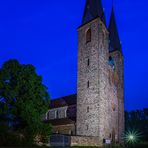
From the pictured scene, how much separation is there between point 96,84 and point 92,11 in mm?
13496

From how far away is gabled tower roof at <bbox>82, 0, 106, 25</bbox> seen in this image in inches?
2071

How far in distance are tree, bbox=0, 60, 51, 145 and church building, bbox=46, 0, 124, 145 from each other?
1056 cm

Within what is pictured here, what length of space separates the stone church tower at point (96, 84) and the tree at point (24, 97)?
12.5 m

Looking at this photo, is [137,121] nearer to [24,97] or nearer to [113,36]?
[113,36]

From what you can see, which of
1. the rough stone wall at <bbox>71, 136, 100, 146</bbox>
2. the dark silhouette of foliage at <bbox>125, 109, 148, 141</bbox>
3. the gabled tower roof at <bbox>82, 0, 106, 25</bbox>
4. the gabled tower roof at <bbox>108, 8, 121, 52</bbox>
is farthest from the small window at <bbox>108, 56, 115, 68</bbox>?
the dark silhouette of foliage at <bbox>125, 109, 148, 141</bbox>

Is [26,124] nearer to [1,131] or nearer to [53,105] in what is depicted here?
[1,131]

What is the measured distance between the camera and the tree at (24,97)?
3412 centimetres

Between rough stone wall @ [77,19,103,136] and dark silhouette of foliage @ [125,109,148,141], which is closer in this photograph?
rough stone wall @ [77,19,103,136]

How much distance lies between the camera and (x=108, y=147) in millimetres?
45750

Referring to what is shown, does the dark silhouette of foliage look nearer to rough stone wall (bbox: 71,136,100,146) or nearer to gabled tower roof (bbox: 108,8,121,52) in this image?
gabled tower roof (bbox: 108,8,121,52)

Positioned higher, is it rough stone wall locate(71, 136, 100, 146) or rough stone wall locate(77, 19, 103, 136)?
rough stone wall locate(77, 19, 103, 136)

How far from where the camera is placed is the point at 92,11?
53.4 m

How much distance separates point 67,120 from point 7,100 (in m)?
20.2

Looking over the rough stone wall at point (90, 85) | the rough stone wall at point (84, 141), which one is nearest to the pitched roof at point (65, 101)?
the rough stone wall at point (90, 85)
